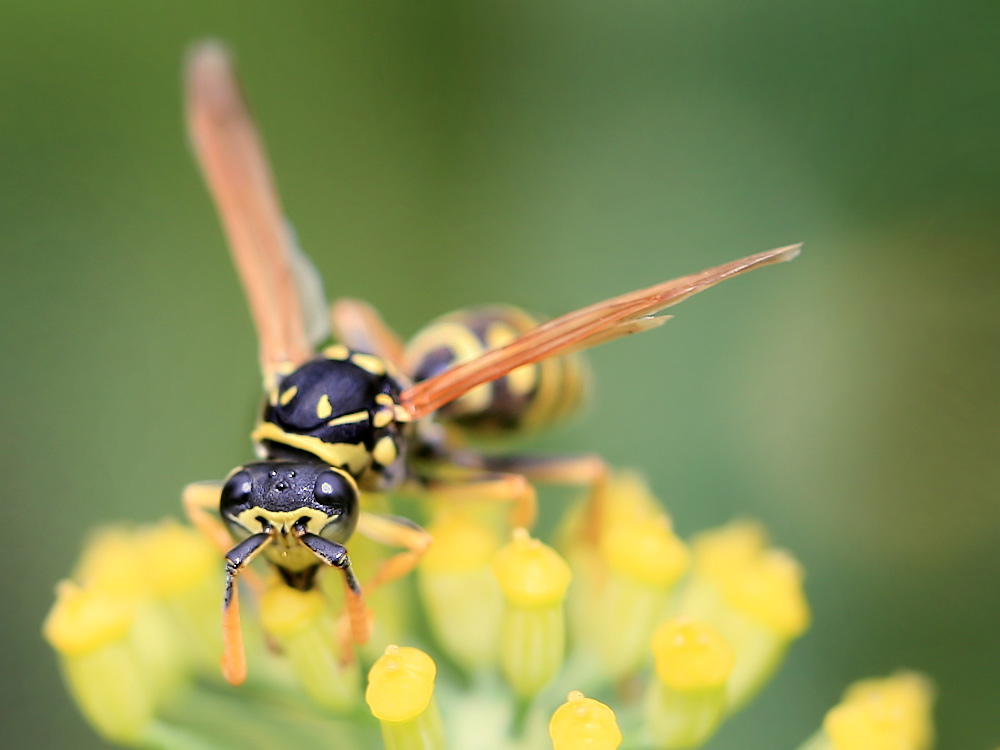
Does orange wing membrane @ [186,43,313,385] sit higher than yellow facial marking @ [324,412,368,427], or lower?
higher

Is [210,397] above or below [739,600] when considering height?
above

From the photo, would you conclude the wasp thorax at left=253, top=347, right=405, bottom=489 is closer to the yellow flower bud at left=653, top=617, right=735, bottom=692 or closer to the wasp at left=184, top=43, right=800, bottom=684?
the wasp at left=184, top=43, right=800, bottom=684

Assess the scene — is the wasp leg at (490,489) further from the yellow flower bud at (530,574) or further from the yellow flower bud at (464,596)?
the yellow flower bud at (530,574)

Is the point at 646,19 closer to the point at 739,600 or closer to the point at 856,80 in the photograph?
the point at 856,80

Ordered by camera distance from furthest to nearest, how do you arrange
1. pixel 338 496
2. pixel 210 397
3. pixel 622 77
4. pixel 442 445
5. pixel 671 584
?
pixel 622 77
pixel 210 397
pixel 442 445
pixel 671 584
pixel 338 496

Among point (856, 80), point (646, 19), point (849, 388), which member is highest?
point (646, 19)

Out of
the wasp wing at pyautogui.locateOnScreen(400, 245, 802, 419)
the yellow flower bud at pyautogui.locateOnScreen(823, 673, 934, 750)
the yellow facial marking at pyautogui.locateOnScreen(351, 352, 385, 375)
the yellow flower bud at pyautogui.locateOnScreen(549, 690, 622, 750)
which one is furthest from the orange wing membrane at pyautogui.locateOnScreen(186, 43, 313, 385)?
the yellow flower bud at pyautogui.locateOnScreen(823, 673, 934, 750)

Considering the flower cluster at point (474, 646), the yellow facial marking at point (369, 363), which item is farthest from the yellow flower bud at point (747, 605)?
the yellow facial marking at point (369, 363)

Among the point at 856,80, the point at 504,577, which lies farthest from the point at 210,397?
the point at 856,80
